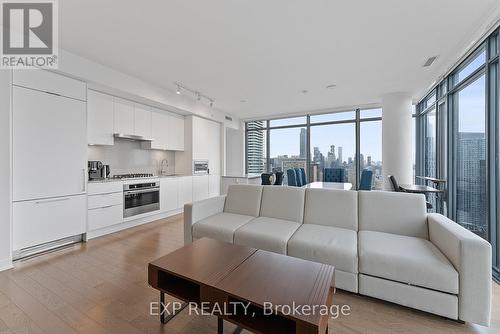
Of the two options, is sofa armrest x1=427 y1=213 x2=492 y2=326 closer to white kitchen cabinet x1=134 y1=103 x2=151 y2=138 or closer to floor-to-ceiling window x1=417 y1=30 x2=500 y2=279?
floor-to-ceiling window x1=417 y1=30 x2=500 y2=279

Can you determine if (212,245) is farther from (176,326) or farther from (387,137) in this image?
(387,137)

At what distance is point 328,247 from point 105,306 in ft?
6.31

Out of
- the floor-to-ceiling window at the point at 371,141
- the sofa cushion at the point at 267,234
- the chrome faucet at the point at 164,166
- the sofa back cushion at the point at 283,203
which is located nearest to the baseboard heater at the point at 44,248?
the chrome faucet at the point at 164,166

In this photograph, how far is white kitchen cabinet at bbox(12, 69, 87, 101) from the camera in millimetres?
2572

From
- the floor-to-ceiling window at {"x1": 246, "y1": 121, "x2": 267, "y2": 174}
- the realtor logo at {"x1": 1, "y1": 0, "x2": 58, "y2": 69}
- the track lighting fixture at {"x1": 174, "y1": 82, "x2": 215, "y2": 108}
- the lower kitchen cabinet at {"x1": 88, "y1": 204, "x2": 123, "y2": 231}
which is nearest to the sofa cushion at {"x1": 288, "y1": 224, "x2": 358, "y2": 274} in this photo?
the lower kitchen cabinet at {"x1": 88, "y1": 204, "x2": 123, "y2": 231}

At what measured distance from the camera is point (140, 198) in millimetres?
3992

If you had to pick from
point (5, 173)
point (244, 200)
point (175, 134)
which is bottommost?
point (244, 200)

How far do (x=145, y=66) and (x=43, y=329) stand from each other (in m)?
3.29

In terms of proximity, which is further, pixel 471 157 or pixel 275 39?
pixel 471 157

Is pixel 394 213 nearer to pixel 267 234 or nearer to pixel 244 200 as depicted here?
pixel 267 234

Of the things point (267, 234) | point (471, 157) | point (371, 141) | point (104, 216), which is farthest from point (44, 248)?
point (371, 141)

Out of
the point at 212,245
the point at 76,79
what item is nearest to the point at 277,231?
the point at 212,245

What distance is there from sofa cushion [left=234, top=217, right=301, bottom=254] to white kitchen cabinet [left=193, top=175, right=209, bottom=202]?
306 cm

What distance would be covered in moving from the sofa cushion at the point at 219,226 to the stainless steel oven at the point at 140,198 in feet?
6.21
